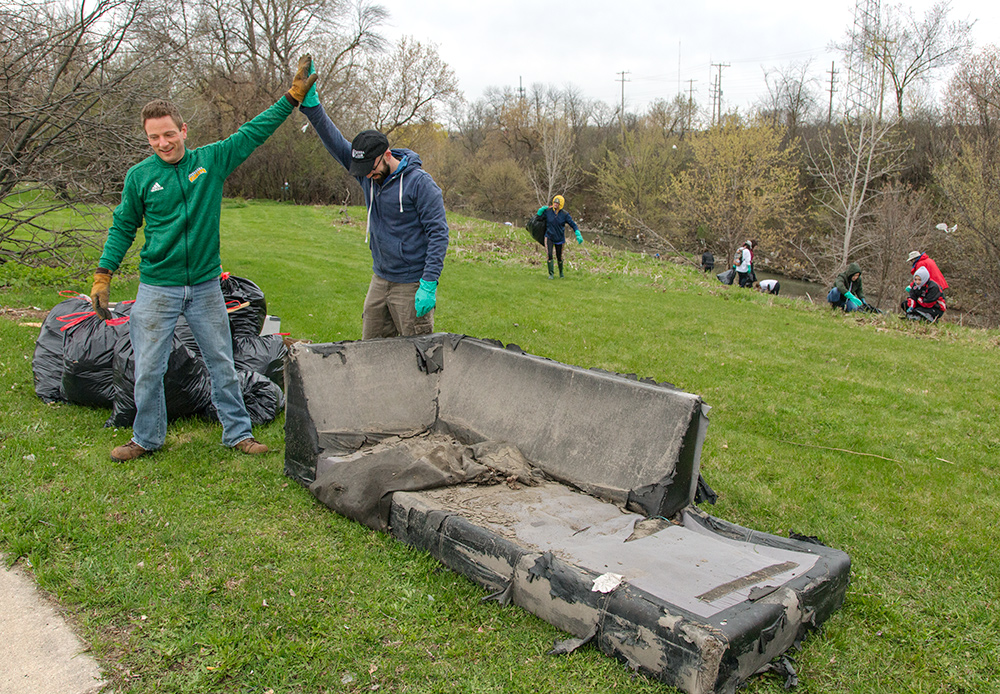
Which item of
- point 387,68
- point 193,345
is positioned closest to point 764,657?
point 193,345

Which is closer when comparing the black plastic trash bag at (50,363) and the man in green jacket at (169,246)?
the man in green jacket at (169,246)

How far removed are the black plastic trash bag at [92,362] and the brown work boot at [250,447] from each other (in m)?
1.15

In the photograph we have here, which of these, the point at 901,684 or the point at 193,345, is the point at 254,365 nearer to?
the point at 193,345

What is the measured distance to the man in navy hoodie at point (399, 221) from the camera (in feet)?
14.5

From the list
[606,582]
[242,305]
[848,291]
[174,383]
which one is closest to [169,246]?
[174,383]

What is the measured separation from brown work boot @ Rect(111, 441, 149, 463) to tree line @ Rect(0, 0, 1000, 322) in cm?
570

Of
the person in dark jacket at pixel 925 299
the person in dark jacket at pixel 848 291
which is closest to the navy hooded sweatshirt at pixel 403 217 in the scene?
the person in dark jacket at pixel 848 291

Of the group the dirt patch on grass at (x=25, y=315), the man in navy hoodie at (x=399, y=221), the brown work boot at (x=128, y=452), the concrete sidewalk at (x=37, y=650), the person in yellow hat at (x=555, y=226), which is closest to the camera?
the concrete sidewalk at (x=37, y=650)

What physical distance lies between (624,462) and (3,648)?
110 inches

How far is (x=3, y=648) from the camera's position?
2492 millimetres

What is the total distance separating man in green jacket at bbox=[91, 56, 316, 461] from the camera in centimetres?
387

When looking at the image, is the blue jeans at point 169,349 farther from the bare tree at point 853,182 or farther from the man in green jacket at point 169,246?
the bare tree at point 853,182

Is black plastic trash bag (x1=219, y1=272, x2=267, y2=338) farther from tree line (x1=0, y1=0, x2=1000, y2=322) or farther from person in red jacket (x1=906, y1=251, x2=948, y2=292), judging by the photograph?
person in red jacket (x1=906, y1=251, x2=948, y2=292)

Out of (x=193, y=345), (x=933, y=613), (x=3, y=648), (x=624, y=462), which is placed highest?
(x=193, y=345)
